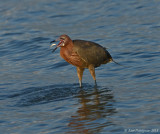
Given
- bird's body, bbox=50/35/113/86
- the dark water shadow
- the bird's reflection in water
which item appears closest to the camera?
the bird's reflection in water

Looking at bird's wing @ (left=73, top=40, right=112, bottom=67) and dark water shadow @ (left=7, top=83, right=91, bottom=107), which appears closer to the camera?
dark water shadow @ (left=7, top=83, right=91, bottom=107)

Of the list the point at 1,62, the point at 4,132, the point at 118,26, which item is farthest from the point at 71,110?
the point at 118,26

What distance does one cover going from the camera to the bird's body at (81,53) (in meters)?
11.0

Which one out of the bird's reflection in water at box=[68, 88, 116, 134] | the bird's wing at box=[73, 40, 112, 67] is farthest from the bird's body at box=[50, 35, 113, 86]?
the bird's reflection in water at box=[68, 88, 116, 134]

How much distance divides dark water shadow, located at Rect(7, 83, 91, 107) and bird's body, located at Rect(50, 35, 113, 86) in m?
0.45

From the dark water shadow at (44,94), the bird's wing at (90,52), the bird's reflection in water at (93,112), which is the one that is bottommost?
the bird's reflection in water at (93,112)

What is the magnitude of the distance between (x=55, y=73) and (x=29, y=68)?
3.43 ft

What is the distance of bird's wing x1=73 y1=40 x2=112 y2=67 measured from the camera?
441 inches

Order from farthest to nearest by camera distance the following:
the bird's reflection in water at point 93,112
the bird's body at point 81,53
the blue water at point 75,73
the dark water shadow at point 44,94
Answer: the bird's body at point 81,53, the dark water shadow at point 44,94, the blue water at point 75,73, the bird's reflection in water at point 93,112

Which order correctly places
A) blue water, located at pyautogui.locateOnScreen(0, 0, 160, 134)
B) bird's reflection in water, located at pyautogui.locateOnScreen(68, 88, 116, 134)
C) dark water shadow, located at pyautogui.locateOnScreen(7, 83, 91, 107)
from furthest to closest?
dark water shadow, located at pyautogui.locateOnScreen(7, 83, 91, 107) → blue water, located at pyautogui.locateOnScreen(0, 0, 160, 134) → bird's reflection in water, located at pyautogui.locateOnScreen(68, 88, 116, 134)

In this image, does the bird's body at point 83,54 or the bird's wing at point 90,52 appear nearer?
the bird's body at point 83,54

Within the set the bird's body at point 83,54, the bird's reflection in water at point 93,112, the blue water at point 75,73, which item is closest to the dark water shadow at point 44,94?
the blue water at point 75,73

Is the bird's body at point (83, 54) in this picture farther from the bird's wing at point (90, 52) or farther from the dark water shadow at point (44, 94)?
the dark water shadow at point (44, 94)

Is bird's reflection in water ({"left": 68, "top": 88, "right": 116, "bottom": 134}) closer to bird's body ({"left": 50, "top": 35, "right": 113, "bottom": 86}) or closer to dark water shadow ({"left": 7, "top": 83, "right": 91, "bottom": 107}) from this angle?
dark water shadow ({"left": 7, "top": 83, "right": 91, "bottom": 107})
